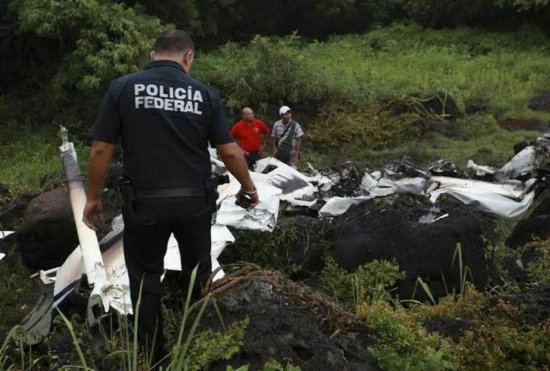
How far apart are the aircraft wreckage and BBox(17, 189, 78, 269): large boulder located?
1.26 feet

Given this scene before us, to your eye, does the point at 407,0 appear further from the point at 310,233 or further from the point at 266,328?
the point at 266,328

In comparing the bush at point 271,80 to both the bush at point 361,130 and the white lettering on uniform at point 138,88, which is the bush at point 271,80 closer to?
the bush at point 361,130

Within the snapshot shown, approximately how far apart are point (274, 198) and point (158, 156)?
9.62 feet

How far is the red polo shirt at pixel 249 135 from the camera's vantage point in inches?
361

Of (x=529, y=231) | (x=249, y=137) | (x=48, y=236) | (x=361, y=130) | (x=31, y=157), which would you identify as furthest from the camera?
(x=361, y=130)

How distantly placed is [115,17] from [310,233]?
838 cm

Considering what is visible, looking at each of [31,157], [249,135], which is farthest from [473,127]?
[31,157]

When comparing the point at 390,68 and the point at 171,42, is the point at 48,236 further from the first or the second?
the point at 390,68

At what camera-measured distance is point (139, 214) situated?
130 inches

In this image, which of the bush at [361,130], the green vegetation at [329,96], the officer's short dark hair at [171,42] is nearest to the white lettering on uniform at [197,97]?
the officer's short dark hair at [171,42]

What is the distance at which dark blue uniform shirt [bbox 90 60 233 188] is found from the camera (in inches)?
129

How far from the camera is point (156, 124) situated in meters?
3.30

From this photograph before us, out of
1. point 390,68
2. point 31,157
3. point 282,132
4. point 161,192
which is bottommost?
point 31,157

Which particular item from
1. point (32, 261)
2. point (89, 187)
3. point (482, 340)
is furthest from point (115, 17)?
point (482, 340)
